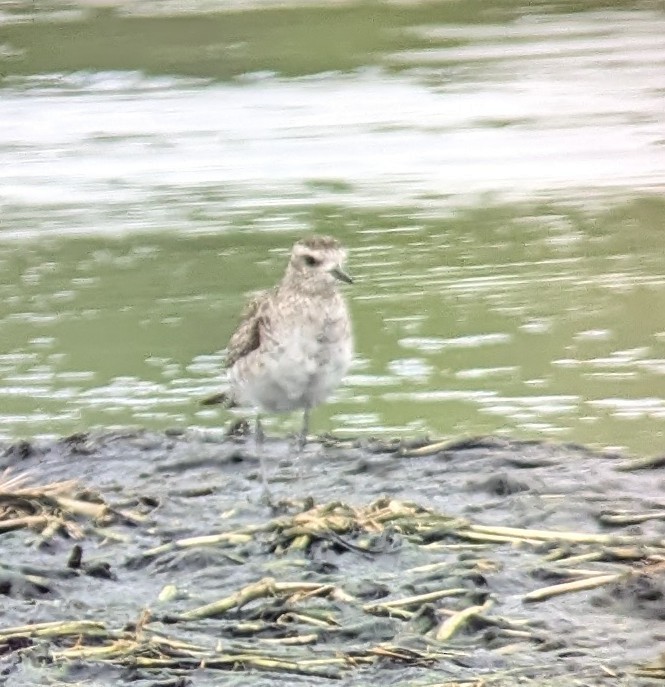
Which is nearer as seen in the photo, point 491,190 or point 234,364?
point 234,364

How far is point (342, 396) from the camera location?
8.41 m

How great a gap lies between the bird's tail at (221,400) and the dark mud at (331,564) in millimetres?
202

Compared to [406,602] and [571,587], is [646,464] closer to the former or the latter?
[571,587]

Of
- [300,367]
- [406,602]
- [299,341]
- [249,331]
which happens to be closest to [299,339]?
[299,341]

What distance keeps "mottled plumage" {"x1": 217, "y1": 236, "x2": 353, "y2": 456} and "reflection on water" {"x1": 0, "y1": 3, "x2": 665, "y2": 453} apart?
1.06 meters

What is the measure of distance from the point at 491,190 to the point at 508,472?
5.48 meters

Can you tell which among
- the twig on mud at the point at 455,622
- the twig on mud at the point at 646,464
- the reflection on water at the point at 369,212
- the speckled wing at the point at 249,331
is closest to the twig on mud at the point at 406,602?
the twig on mud at the point at 455,622

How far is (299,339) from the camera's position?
6.76 m

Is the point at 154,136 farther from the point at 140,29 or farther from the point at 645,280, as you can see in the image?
the point at 645,280

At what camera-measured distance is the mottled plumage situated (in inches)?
266

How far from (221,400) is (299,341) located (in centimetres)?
122

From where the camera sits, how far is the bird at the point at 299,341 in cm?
676

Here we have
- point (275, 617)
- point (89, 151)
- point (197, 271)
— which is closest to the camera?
point (275, 617)

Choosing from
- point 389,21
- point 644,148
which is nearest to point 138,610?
point 644,148
